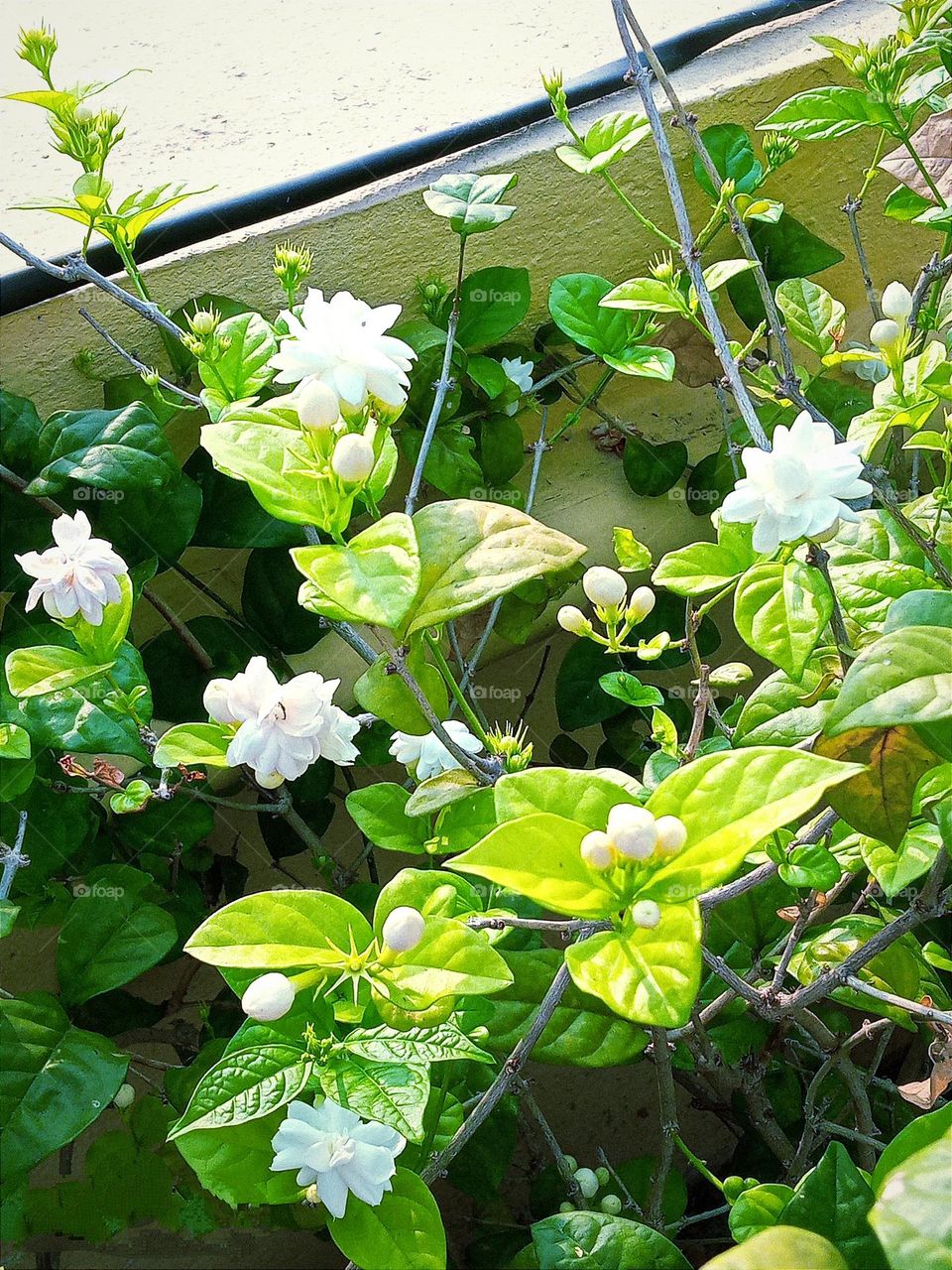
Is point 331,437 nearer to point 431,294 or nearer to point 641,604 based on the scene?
point 641,604

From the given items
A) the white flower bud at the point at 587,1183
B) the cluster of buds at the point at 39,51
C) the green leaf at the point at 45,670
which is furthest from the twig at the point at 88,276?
A: the white flower bud at the point at 587,1183

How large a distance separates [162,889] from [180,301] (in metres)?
0.50

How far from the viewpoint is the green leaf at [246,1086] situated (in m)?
0.51

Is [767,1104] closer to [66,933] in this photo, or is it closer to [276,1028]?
[276,1028]

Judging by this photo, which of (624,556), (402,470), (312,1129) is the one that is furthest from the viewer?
(402,470)

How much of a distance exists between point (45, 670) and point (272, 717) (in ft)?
0.62

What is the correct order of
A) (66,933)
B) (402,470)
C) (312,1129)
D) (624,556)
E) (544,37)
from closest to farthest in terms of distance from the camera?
(312,1129)
(624,556)
(66,933)
(402,470)
(544,37)

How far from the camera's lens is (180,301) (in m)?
0.86

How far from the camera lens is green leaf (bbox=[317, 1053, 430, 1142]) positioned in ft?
1.69

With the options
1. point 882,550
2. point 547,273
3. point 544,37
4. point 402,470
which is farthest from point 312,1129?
point 544,37

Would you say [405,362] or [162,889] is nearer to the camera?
[405,362]

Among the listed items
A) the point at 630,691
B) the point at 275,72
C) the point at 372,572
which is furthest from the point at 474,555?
the point at 275,72

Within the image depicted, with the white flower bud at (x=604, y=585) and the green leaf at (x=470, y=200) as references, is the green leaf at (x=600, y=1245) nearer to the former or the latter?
the white flower bud at (x=604, y=585)

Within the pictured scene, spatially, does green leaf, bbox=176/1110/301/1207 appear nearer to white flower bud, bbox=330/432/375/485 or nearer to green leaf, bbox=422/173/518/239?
white flower bud, bbox=330/432/375/485
